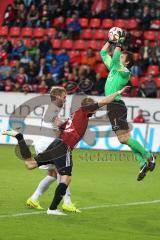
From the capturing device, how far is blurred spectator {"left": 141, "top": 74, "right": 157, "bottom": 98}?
2475 centimetres

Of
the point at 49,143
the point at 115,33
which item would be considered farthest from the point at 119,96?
the point at 49,143

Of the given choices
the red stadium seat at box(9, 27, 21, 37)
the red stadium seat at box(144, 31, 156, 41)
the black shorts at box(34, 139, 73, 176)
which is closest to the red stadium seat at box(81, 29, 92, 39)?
the red stadium seat at box(144, 31, 156, 41)

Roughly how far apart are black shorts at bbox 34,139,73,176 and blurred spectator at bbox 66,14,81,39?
17714 millimetres

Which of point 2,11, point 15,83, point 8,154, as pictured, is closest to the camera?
point 8,154

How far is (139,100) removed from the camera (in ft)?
81.1

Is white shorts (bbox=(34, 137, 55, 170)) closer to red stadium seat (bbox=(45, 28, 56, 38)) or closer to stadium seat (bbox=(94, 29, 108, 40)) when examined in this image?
stadium seat (bbox=(94, 29, 108, 40))

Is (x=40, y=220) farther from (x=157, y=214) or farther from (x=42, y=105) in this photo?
(x=42, y=105)

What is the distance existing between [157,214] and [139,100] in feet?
41.6

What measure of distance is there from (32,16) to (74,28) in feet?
7.36

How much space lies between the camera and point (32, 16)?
30.5 metres

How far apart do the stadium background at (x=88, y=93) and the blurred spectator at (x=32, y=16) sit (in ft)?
0.27

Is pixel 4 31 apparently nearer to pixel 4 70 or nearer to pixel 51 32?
pixel 51 32

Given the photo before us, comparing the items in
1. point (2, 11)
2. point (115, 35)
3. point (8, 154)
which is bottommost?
point (8, 154)

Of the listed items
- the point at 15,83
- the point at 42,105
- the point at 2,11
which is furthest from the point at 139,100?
the point at 2,11
